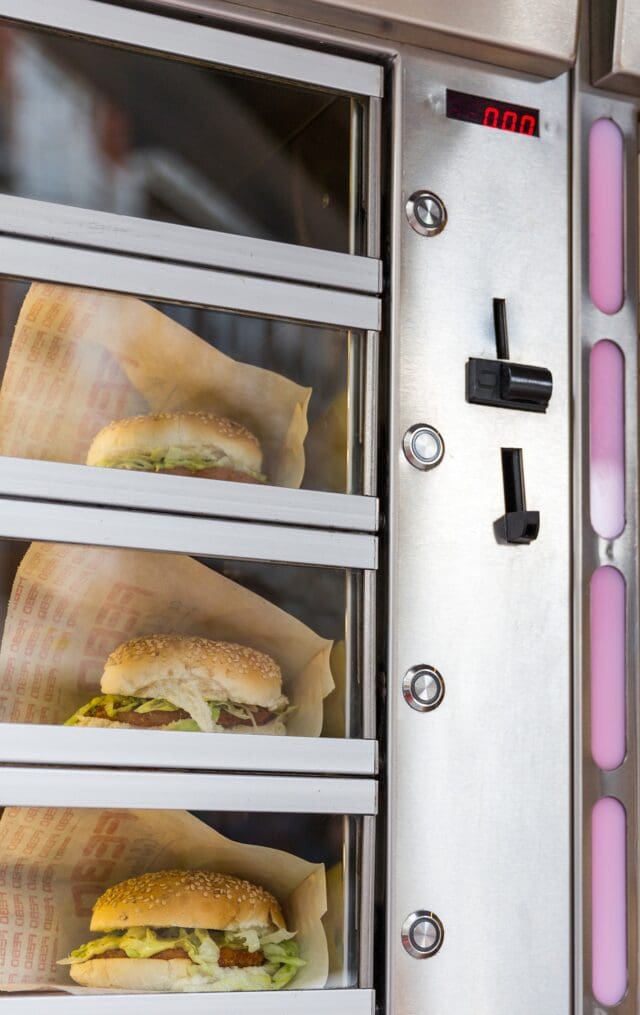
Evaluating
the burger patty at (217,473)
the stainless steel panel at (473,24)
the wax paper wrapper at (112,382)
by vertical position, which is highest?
the stainless steel panel at (473,24)

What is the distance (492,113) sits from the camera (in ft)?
6.26

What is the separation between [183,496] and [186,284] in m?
0.30

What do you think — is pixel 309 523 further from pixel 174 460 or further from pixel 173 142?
pixel 173 142

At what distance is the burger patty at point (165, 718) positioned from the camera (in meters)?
1.59

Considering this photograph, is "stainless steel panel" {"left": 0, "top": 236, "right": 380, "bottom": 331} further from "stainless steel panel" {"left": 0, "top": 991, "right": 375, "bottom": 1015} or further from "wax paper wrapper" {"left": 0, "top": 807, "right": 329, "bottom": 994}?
"stainless steel panel" {"left": 0, "top": 991, "right": 375, "bottom": 1015}

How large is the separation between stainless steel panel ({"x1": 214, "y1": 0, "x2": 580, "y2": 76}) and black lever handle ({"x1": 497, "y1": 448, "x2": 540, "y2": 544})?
63cm

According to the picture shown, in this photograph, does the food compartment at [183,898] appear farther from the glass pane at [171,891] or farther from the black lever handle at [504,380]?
the black lever handle at [504,380]

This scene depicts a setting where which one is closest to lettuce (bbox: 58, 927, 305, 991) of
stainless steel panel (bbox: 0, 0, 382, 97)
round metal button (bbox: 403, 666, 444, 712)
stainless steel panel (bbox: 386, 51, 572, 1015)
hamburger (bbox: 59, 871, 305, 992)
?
hamburger (bbox: 59, 871, 305, 992)

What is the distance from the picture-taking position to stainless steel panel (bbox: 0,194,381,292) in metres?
1.60

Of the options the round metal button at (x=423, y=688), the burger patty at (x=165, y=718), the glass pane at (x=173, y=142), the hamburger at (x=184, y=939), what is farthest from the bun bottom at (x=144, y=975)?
the glass pane at (x=173, y=142)

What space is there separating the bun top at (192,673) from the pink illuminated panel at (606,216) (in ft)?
2.69

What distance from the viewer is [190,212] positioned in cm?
172

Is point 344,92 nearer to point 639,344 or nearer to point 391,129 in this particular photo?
point 391,129

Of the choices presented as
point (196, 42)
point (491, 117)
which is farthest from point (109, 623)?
point (491, 117)
